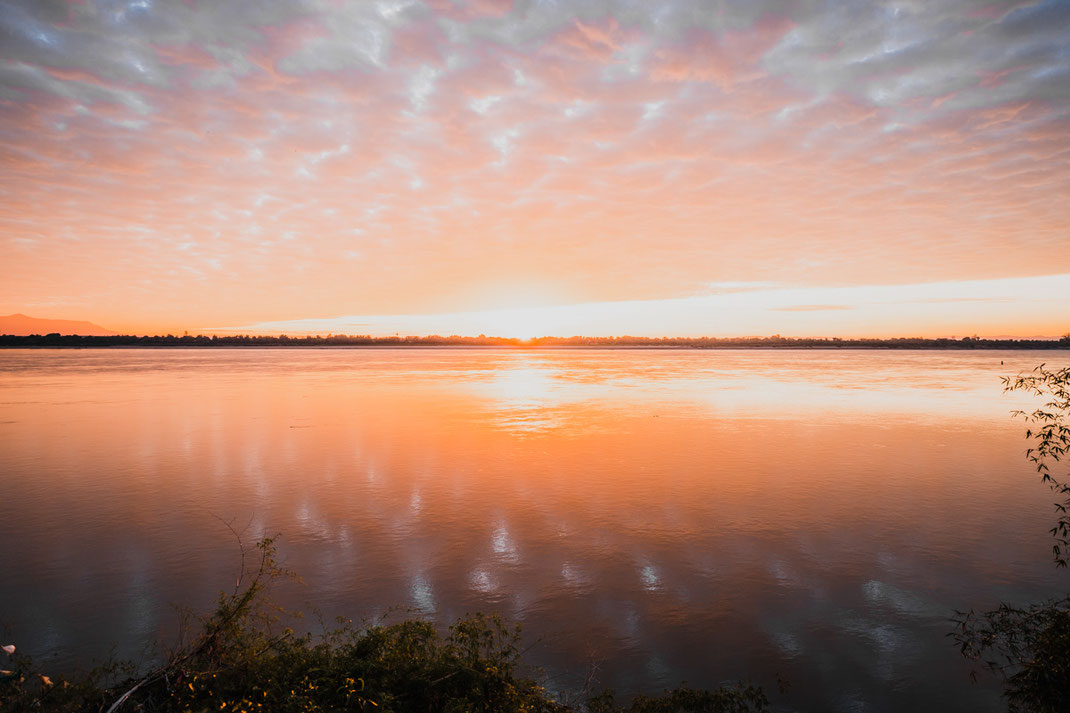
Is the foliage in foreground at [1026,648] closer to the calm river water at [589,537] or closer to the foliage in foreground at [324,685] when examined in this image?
the calm river water at [589,537]

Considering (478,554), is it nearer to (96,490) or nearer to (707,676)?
(707,676)

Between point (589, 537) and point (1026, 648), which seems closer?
point (1026, 648)

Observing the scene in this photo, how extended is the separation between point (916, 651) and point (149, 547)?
59.7ft

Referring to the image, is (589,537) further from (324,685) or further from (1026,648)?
(1026,648)

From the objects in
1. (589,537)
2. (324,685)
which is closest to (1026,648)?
(589,537)

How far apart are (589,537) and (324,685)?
9.29 m

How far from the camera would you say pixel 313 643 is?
10.8m

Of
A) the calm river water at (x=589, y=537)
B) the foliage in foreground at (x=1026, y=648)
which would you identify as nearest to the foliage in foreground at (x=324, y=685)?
the calm river water at (x=589, y=537)

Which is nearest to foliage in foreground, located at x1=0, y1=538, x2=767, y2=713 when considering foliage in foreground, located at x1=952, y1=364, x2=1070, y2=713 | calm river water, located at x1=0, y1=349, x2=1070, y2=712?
calm river water, located at x1=0, y1=349, x2=1070, y2=712

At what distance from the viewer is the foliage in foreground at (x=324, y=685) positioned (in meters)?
7.86

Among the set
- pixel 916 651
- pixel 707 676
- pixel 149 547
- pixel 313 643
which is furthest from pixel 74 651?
pixel 916 651

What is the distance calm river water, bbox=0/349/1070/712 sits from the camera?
35.4ft

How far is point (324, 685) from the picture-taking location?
8.38 meters

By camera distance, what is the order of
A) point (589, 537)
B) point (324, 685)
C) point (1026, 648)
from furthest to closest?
1. point (589, 537)
2. point (1026, 648)
3. point (324, 685)
